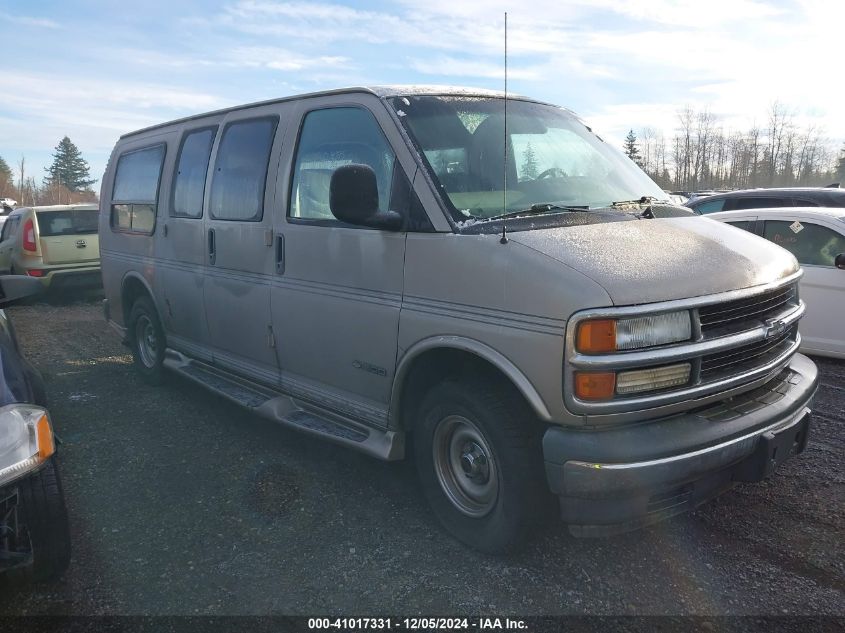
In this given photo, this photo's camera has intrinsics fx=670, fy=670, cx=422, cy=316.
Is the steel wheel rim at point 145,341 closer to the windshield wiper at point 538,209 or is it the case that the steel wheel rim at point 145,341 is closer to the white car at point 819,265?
the windshield wiper at point 538,209

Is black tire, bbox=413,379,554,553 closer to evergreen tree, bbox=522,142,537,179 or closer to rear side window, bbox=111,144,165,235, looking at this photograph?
evergreen tree, bbox=522,142,537,179

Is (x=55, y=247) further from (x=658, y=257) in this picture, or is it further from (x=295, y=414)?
(x=658, y=257)

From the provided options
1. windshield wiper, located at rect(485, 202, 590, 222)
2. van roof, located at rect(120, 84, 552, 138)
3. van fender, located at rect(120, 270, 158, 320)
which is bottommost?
van fender, located at rect(120, 270, 158, 320)

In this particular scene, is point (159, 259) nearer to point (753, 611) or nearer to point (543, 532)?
point (543, 532)

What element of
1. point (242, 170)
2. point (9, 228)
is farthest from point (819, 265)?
point (9, 228)

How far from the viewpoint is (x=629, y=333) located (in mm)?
2656

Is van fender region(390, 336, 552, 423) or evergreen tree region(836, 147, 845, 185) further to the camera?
evergreen tree region(836, 147, 845, 185)

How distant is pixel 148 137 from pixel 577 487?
5.36 meters

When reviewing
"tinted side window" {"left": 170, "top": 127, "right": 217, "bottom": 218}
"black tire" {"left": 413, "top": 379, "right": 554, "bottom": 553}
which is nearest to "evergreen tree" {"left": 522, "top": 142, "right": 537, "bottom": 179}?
"black tire" {"left": 413, "top": 379, "right": 554, "bottom": 553}

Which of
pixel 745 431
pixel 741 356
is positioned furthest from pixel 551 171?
pixel 745 431

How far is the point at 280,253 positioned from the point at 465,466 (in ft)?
5.96

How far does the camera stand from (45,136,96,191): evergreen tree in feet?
271

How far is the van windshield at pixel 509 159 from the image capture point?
341cm

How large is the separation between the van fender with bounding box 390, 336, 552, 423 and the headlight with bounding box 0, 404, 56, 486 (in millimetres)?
1610
